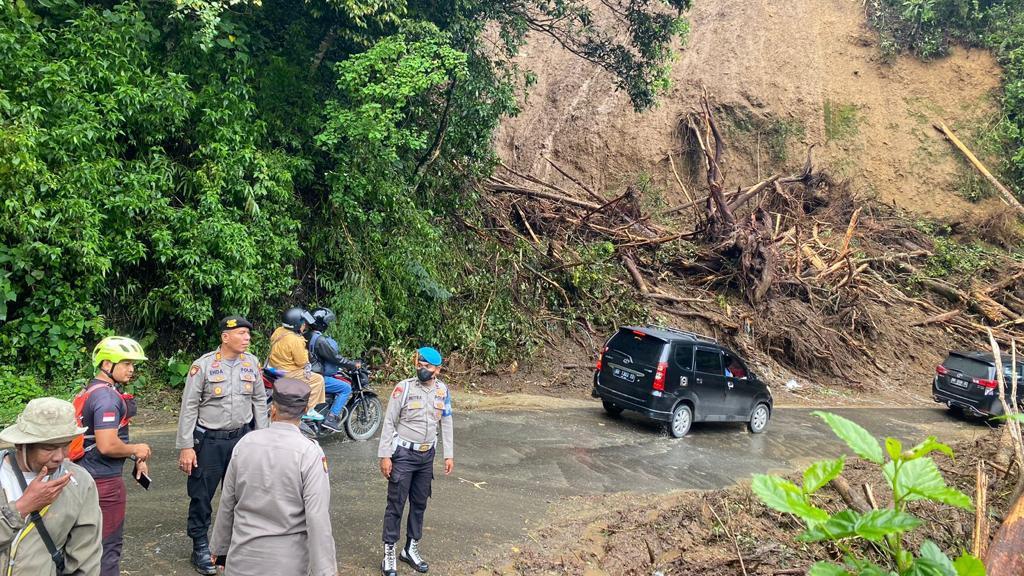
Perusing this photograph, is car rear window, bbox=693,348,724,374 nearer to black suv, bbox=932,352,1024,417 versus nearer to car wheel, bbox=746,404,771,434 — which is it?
car wheel, bbox=746,404,771,434

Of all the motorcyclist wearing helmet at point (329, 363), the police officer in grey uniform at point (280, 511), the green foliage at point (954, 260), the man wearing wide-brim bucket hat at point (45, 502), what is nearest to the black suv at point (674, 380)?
the motorcyclist wearing helmet at point (329, 363)

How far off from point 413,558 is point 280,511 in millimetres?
2363

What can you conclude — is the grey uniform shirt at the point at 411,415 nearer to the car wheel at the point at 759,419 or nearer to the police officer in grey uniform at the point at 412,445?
the police officer in grey uniform at the point at 412,445

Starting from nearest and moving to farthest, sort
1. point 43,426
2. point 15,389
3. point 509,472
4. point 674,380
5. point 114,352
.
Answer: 1. point 43,426
2. point 114,352
3. point 509,472
4. point 15,389
5. point 674,380

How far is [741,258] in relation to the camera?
19094 mm

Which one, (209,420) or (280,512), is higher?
(280,512)

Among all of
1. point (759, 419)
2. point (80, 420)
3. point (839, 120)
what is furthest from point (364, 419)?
point (839, 120)

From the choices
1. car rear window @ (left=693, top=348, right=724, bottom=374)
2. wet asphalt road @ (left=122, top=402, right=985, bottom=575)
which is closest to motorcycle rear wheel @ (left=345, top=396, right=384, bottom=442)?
wet asphalt road @ (left=122, top=402, right=985, bottom=575)

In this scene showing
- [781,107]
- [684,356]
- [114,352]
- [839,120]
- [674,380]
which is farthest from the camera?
[839,120]

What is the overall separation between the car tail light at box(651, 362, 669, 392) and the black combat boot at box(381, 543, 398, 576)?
6.49m

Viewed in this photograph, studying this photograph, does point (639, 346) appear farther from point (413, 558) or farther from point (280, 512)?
point (280, 512)

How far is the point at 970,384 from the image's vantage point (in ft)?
50.9

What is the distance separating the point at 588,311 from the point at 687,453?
20.5ft

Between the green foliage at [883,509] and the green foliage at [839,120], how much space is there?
28.6 metres
